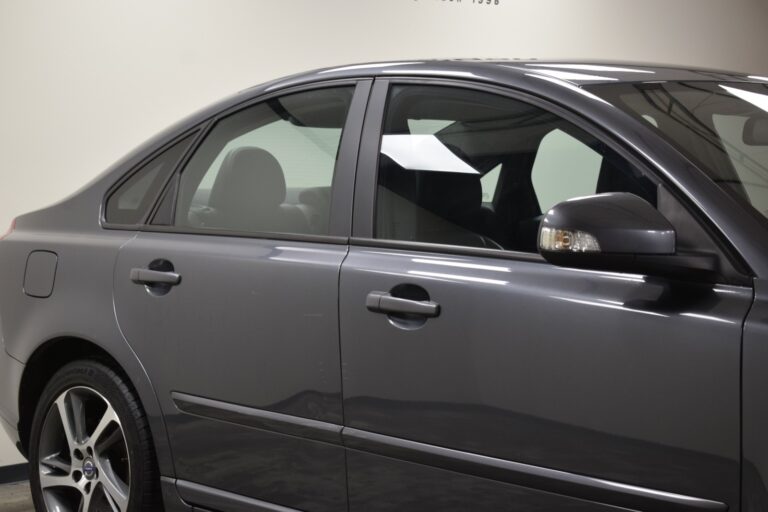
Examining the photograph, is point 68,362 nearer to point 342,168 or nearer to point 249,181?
point 249,181

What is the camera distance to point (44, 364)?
319 centimetres

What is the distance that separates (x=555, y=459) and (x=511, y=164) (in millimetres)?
611

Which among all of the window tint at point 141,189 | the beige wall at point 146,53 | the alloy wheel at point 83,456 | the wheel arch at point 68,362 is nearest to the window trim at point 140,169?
the window tint at point 141,189

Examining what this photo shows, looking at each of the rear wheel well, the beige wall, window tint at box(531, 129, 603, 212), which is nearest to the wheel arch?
the rear wheel well

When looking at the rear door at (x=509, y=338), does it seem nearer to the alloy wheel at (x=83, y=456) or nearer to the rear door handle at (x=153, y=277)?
the rear door handle at (x=153, y=277)

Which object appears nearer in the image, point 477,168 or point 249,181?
point 477,168

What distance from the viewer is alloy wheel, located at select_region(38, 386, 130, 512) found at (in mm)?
2988

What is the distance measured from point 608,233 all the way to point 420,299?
1.70ft

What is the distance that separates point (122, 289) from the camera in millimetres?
2865

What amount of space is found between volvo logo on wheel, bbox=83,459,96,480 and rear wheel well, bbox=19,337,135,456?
277mm

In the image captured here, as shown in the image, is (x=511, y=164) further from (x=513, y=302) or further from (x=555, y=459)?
(x=555, y=459)

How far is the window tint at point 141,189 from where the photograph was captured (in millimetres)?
2932

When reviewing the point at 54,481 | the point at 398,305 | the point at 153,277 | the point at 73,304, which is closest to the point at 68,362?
the point at 73,304

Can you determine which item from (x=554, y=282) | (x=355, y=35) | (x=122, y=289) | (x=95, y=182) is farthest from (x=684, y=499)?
(x=355, y=35)
